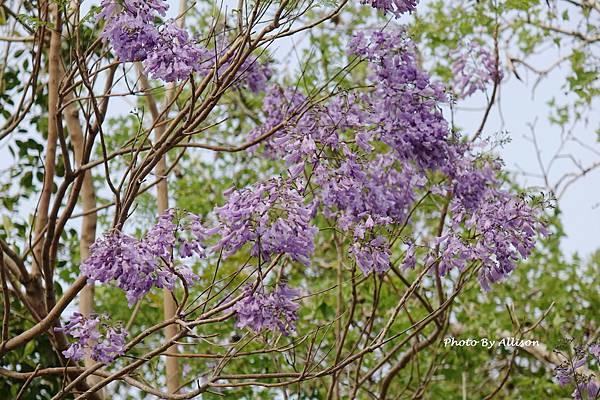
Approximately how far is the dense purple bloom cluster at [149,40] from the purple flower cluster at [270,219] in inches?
17.3

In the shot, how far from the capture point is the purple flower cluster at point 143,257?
2.61m

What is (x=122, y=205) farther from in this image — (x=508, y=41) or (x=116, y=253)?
(x=508, y=41)

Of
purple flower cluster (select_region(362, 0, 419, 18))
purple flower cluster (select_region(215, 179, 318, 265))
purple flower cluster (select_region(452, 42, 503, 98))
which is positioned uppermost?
purple flower cluster (select_region(452, 42, 503, 98))

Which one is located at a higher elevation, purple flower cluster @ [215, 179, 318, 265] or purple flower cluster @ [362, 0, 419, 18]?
purple flower cluster @ [362, 0, 419, 18]

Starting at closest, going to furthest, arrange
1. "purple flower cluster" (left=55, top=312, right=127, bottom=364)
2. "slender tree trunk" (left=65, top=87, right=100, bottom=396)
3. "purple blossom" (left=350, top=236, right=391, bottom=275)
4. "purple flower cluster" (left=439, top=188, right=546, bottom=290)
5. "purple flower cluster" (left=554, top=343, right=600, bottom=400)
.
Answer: "purple flower cluster" (left=55, top=312, right=127, bottom=364) < "purple blossom" (left=350, top=236, right=391, bottom=275) < "purple flower cluster" (left=439, top=188, right=546, bottom=290) < "purple flower cluster" (left=554, top=343, right=600, bottom=400) < "slender tree trunk" (left=65, top=87, right=100, bottom=396)

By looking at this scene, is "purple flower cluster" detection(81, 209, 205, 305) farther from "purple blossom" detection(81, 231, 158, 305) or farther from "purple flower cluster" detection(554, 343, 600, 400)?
"purple flower cluster" detection(554, 343, 600, 400)

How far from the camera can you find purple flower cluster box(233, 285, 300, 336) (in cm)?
277

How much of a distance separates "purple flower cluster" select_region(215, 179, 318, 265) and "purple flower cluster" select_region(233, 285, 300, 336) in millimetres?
223

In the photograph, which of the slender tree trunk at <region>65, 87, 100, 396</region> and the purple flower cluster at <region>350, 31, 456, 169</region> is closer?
the purple flower cluster at <region>350, 31, 456, 169</region>

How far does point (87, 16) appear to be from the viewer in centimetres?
286

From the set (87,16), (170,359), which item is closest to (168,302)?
(170,359)

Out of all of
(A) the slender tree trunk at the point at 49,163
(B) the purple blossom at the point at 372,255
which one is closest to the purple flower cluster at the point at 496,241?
(B) the purple blossom at the point at 372,255

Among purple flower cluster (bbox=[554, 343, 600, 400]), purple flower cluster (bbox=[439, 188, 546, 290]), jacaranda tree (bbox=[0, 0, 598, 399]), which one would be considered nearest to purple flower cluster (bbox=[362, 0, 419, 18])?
jacaranda tree (bbox=[0, 0, 598, 399])

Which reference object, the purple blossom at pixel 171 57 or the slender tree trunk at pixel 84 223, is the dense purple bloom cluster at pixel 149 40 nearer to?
the purple blossom at pixel 171 57
